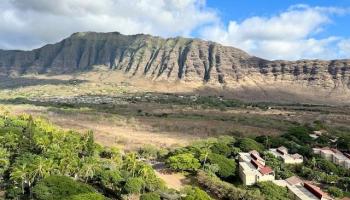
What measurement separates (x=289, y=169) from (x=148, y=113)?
84.4 meters

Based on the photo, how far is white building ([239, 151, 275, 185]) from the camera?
62375 millimetres

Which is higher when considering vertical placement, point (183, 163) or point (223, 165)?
point (183, 163)

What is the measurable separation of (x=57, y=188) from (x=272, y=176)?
30130 mm

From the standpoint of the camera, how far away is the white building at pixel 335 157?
2923 inches

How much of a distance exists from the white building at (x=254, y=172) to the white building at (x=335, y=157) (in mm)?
14497

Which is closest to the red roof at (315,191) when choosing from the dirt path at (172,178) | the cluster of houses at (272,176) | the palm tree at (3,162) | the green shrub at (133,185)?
the cluster of houses at (272,176)

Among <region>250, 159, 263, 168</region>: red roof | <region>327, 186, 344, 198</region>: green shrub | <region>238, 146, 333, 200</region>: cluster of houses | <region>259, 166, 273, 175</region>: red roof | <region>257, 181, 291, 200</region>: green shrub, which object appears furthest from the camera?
<region>250, 159, 263, 168</region>: red roof

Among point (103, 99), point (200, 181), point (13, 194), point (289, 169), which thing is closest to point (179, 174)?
point (200, 181)

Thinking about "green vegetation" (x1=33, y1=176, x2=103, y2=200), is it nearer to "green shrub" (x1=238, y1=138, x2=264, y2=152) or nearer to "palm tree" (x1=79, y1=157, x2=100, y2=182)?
"palm tree" (x1=79, y1=157, x2=100, y2=182)

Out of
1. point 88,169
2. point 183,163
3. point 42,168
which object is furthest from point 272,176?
point 42,168

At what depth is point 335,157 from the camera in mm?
76500

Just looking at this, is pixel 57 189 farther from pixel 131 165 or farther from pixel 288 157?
pixel 288 157

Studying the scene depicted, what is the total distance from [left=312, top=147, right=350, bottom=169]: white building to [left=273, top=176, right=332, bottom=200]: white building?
17078 mm

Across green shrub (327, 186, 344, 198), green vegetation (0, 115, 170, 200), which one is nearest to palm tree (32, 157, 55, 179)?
green vegetation (0, 115, 170, 200)
